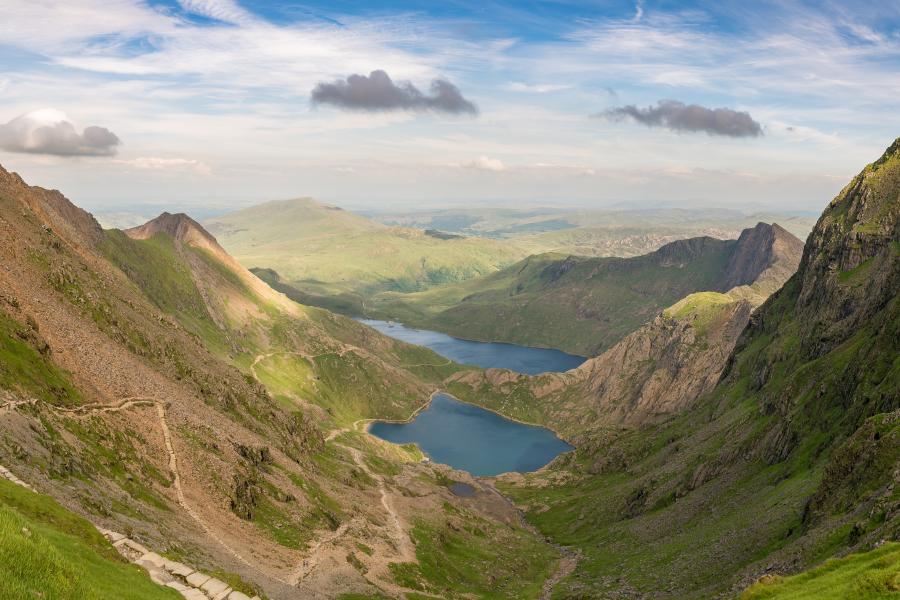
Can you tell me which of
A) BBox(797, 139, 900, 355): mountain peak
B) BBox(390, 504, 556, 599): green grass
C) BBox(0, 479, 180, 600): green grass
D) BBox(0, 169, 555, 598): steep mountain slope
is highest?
BBox(797, 139, 900, 355): mountain peak

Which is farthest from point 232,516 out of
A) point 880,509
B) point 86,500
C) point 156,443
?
point 880,509

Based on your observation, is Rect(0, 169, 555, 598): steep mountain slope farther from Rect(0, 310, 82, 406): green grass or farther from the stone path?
the stone path

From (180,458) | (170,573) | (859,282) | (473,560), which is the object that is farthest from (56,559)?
(859,282)

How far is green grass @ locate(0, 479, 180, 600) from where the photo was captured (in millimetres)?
32688

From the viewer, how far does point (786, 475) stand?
435 ft

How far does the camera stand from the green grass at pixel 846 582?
131 ft

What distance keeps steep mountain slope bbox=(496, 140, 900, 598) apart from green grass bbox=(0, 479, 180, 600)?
2855 inches

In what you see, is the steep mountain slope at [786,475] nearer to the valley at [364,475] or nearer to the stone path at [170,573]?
the valley at [364,475]

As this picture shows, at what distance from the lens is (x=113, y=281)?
565 feet

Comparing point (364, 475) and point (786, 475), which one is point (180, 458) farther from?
point (786, 475)

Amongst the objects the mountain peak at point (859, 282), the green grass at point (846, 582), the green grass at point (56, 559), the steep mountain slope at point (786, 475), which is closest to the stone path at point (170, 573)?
the green grass at point (56, 559)

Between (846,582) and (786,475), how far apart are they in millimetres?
99353

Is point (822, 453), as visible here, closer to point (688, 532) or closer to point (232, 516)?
point (688, 532)

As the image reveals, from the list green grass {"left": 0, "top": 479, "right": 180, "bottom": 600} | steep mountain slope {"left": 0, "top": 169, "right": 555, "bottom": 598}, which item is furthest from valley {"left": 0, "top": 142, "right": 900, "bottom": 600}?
green grass {"left": 0, "top": 479, "right": 180, "bottom": 600}
